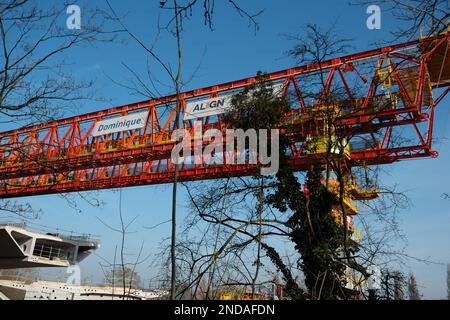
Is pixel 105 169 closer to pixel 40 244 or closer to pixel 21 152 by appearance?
pixel 21 152

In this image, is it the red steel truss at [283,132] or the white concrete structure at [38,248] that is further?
the white concrete structure at [38,248]

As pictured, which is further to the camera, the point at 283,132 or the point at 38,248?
the point at 38,248

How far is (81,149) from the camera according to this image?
78.3 feet

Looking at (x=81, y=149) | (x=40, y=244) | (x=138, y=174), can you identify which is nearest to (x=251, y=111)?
(x=138, y=174)

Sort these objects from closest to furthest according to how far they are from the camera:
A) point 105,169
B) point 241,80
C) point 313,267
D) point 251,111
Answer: point 313,267 < point 251,111 < point 241,80 < point 105,169

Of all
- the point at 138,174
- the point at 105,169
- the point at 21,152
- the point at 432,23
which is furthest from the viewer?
the point at 105,169

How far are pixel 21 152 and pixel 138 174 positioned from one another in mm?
17764

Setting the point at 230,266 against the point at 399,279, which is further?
the point at 399,279

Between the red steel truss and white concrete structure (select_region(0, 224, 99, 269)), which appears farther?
white concrete structure (select_region(0, 224, 99, 269))

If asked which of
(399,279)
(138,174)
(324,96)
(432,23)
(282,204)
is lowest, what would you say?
(399,279)

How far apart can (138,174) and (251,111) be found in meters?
16.1
